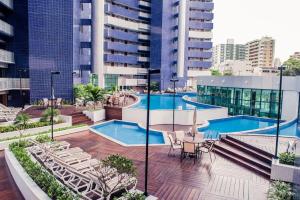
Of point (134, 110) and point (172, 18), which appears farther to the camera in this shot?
point (172, 18)

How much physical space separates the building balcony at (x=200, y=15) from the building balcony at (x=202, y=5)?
1114 millimetres

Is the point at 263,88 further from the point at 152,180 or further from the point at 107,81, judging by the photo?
the point at 107,81

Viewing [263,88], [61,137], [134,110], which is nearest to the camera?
[61,137]

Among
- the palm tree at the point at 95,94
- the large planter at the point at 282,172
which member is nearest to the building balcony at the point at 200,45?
the palm tree at the point at 95,94

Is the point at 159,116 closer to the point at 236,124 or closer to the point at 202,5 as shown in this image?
the point at 236,124

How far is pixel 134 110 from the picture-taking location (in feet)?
66.0

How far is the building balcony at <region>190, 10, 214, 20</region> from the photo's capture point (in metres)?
54.8

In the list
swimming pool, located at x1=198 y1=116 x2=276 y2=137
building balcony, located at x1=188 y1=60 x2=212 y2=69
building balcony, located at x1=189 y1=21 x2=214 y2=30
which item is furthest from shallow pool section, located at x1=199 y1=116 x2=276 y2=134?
building balcony, located at x1=189 y1=21 x2=214 y2=30

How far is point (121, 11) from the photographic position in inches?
1740

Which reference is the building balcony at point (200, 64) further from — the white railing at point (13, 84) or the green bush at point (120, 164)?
the green bush at point (120, 164)

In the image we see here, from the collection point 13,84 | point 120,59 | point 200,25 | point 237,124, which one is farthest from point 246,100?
point 200,25

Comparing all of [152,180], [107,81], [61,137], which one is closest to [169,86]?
[107,81]

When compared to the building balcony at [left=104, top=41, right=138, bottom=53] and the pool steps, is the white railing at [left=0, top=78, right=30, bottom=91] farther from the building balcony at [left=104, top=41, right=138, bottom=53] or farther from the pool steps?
the building balcony at [left=104, top=41, right=138, bottom=53]

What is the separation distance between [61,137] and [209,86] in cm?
1962
